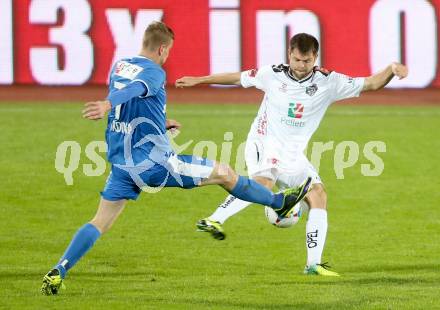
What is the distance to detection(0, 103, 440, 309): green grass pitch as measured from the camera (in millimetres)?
10359

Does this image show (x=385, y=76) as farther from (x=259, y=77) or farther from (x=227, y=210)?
(x=227, y=210)

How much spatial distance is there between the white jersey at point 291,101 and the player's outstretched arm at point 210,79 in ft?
0.30

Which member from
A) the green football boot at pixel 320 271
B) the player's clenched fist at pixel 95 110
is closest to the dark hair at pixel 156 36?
the player's clenched fist at pixel 95 110

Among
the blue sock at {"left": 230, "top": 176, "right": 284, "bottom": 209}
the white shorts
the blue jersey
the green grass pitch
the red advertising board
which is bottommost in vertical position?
the green grass pitch

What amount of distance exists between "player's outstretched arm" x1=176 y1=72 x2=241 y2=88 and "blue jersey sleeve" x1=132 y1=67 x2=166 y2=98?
1.40 meters

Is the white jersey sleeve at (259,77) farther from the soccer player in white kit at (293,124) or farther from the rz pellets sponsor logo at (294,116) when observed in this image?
the rz pellets sponsor logo at (294,116)

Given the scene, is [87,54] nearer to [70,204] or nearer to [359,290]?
[70,204]

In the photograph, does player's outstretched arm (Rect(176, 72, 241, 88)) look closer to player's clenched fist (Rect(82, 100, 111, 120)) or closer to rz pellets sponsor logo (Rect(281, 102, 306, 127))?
rz pellets sponsor logo (Rect(281, 102, 306, 127))

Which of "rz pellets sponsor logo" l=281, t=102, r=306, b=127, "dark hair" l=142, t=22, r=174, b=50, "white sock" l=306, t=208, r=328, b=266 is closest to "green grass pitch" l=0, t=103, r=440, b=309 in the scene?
"white sock" l=306, t=208, r=328, b=266

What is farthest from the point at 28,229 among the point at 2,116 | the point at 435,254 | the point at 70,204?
the point at 2,116

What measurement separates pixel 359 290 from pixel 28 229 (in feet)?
18.7

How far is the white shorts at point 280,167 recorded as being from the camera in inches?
475

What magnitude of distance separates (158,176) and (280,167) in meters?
2.10

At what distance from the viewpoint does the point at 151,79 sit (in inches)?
394
